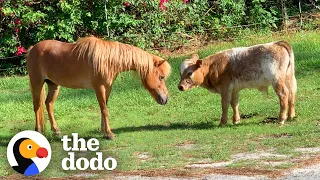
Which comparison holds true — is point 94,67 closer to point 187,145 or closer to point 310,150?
point 187,145

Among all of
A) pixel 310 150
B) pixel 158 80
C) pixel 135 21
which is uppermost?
pixel 135 21

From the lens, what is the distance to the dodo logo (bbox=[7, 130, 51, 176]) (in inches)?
373

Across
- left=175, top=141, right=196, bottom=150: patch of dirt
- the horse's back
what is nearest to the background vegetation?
the horse's back

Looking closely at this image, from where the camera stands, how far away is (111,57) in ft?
41.5

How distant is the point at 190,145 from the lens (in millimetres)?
11555

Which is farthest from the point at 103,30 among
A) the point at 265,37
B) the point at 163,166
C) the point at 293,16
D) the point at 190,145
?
the point at 163,166

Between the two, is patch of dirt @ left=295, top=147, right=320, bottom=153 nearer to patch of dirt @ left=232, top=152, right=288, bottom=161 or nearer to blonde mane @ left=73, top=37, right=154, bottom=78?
patch of dirt @ left=232, top=152, right=288, bottom=161

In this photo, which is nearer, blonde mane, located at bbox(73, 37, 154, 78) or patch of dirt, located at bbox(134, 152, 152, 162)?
patch of dirt, located at bbox(134, 152, 152, 162)

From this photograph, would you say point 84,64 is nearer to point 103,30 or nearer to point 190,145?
point 190,145

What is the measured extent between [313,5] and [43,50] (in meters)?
12.0

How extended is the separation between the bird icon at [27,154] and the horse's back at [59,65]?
3227 millimetres

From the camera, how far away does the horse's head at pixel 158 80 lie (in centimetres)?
1288

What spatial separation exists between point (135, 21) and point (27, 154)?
11140 millimetres

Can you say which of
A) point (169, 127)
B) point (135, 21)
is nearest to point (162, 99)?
point (169, 127)
